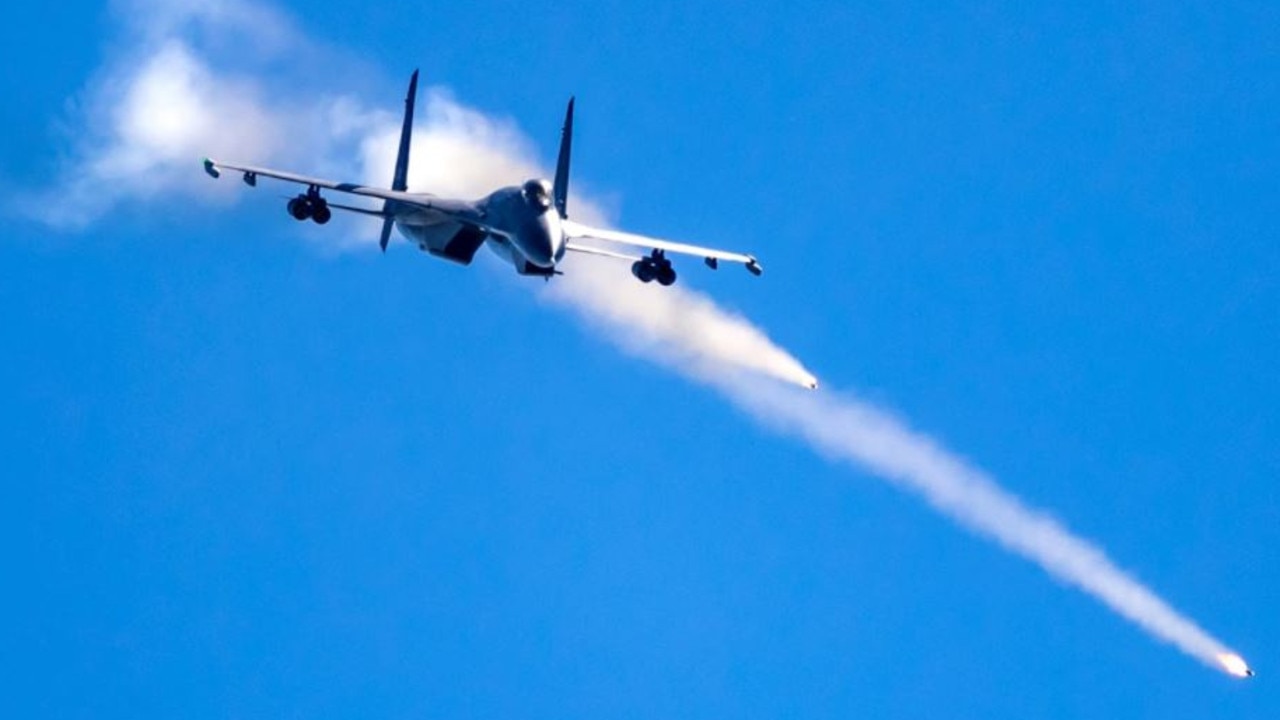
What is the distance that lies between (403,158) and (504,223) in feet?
33.2

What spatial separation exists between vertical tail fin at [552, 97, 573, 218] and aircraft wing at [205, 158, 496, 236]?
3629 mm

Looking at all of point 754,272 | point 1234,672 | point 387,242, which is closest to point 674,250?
point 754,272

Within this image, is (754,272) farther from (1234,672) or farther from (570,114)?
(1234,672)

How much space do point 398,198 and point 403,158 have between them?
20.7 feet

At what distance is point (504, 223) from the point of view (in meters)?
121

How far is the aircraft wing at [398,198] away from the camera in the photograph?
120 meters

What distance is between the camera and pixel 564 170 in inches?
4938

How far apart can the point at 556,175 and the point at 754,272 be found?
9.67 meters

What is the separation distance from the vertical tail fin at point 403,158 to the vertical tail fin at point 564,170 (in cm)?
754

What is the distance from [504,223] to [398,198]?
210 inches

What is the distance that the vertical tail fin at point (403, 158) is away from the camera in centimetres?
12688

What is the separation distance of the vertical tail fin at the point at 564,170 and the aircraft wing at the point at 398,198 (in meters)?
3.63

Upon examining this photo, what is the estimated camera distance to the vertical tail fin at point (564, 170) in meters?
125

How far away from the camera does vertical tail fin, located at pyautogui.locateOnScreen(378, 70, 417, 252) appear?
126875mm
